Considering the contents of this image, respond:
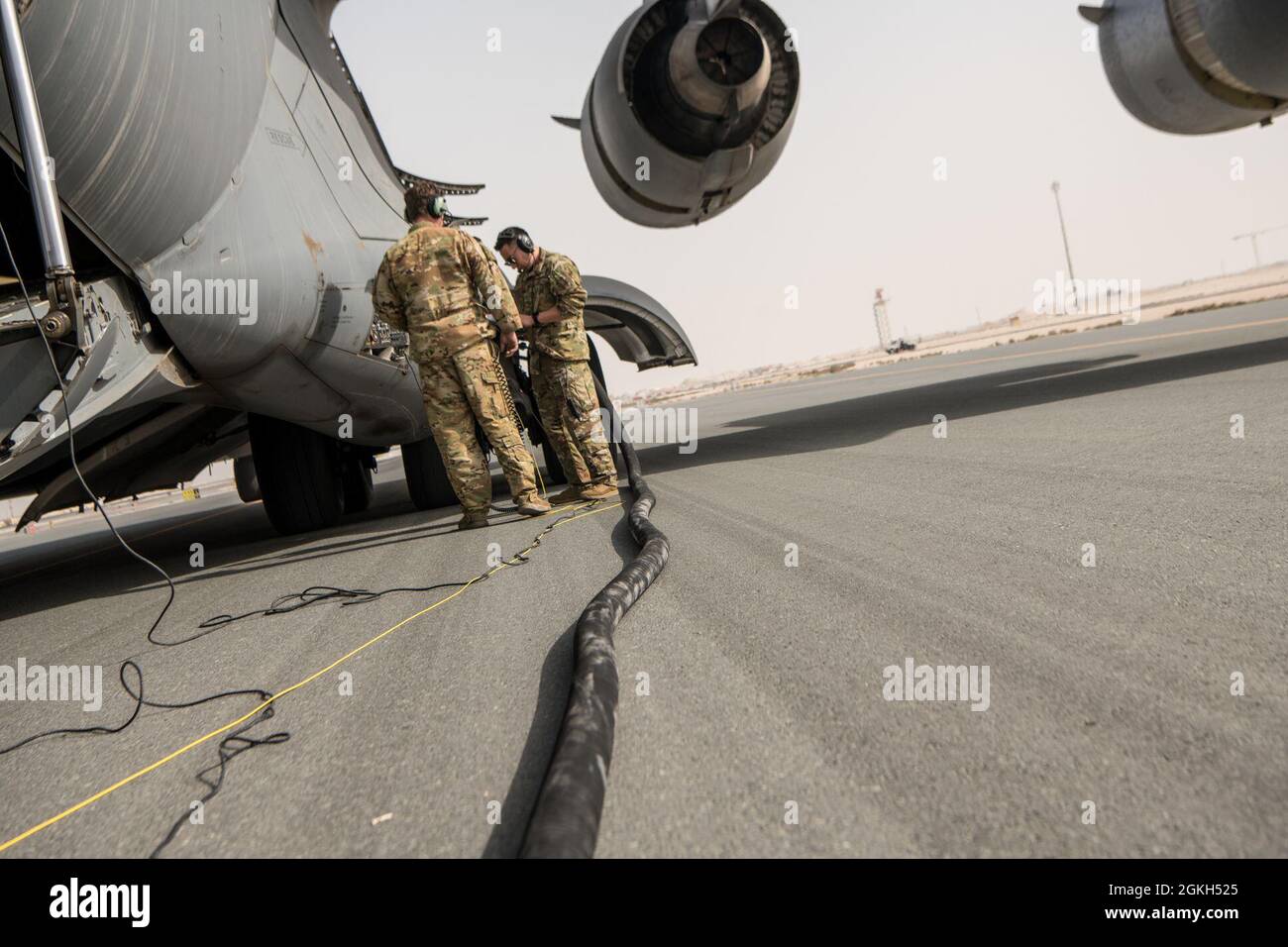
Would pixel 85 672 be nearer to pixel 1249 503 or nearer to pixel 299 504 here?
pixel 299 504

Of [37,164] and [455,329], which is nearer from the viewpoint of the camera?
[37,164]

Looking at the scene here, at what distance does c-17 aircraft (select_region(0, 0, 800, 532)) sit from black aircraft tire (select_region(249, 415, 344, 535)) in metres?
0.02

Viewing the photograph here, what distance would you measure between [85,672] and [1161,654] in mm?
3769

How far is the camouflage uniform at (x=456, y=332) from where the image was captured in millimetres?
5387

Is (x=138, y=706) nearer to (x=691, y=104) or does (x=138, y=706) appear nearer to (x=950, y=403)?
(x=691, y=104)

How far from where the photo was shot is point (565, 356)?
6.34m

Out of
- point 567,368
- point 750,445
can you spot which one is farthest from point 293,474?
point 750,445

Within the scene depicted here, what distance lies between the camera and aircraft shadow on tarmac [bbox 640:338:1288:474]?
7.89 metres

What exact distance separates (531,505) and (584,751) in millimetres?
4343

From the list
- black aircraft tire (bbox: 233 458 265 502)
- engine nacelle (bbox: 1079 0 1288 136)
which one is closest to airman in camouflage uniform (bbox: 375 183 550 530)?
engine nacelle (bbox: 1079 0 1288 136)

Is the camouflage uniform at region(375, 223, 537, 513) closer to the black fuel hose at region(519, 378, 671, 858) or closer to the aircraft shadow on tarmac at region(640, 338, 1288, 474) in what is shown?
the aircraft shadow on tarmac at region(640, 338, 1288, 474)

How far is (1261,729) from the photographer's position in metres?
1.47

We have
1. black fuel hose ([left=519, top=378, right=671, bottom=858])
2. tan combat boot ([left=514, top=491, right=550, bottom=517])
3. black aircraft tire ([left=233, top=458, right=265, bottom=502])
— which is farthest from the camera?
black aircraft tire ([left=233, top=458, right=265, bottom=502])

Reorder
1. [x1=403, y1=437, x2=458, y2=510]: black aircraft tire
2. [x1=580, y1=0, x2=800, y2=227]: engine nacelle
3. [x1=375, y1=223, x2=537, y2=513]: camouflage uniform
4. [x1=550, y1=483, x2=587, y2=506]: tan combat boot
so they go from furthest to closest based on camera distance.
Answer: [x1=403, y1=437, x2=458, y2=510]: black aircraft tire < [x1=550, y1=483, x2=587, y2=506]: tan combat boot < [x1=580, y1=0, x2=800, y2=227]: engine nacelle < [x1=375, y1=223, x2=537, y2=513]: camouflage uniform
